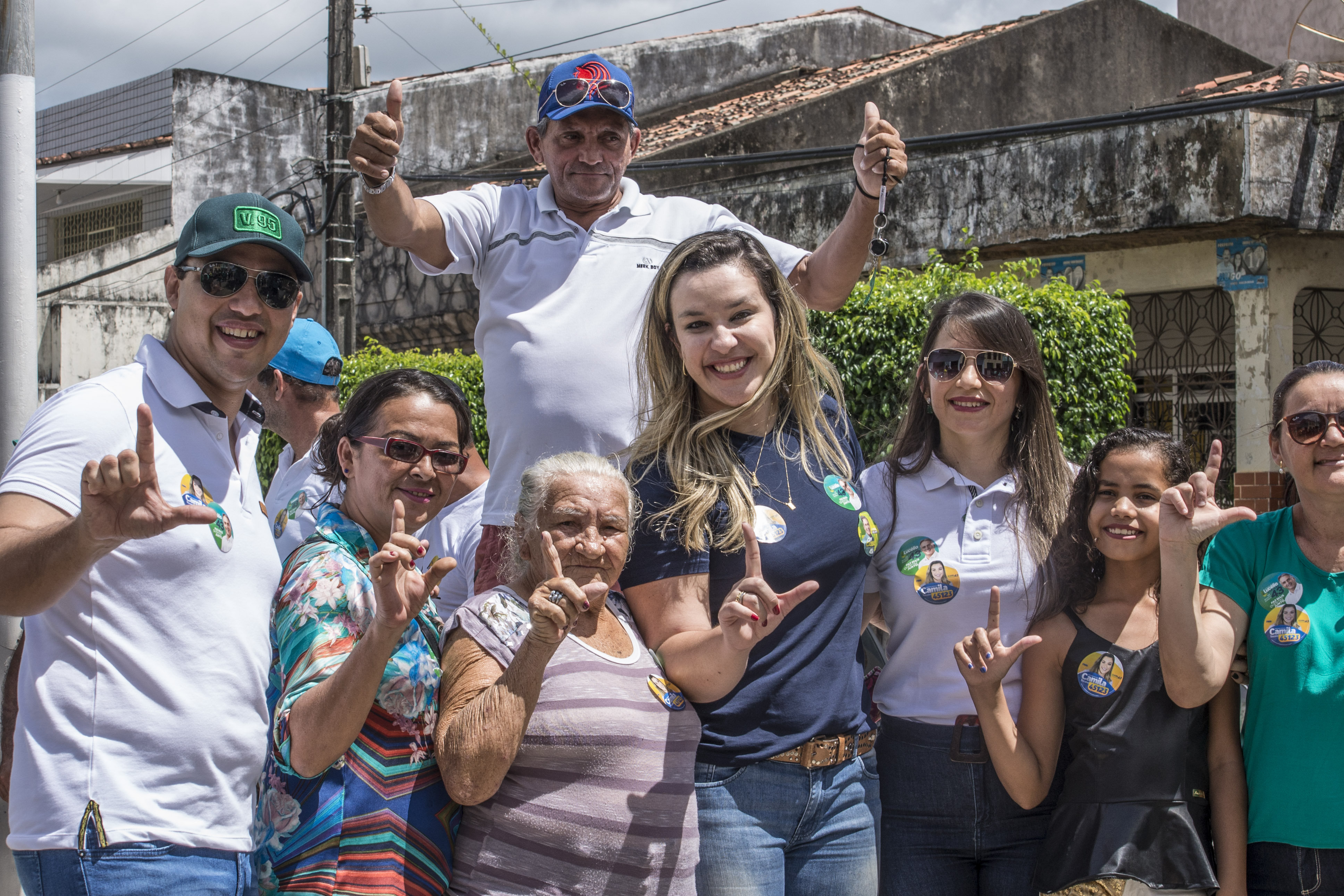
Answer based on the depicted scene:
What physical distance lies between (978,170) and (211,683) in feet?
33.9

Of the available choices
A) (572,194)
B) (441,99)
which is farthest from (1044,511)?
(441,99)

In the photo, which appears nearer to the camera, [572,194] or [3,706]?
[3,706]

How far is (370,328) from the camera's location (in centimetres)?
1686

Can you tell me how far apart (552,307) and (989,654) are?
145 cm

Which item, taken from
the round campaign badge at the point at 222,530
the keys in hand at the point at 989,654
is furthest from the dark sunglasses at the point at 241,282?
the keys in hand at the point at 989,654

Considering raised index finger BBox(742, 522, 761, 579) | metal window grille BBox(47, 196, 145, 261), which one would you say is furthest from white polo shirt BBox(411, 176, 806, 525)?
metal window grille BBox(47, 196, 145, 261)

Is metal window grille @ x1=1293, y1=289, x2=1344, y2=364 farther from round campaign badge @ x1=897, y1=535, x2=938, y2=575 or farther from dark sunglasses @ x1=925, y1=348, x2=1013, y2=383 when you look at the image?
round campaign badge @ x1=897, y1=535, x2=938, y2=575

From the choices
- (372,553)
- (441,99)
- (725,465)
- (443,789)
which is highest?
(441,99)

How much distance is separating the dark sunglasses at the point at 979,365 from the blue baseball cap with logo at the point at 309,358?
2.49 metres

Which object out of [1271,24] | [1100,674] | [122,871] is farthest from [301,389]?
[1271,24]

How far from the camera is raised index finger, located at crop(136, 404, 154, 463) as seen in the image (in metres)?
2.06

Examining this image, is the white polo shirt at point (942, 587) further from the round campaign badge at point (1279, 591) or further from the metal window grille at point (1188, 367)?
the metal window grille at point (1188, 367)

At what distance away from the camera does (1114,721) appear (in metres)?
2.80

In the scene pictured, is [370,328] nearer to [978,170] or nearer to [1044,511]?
[978,170]
